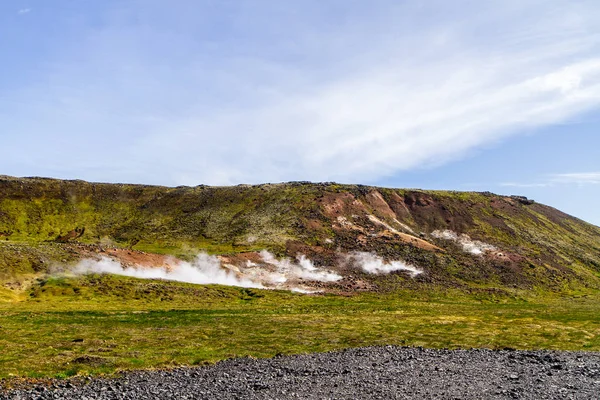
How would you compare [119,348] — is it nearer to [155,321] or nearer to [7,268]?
[155,321]

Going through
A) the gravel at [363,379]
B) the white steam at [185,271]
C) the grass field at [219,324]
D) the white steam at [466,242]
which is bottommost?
the grass field at [219,324]

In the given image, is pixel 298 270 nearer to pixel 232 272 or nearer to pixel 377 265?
pixel 232 272

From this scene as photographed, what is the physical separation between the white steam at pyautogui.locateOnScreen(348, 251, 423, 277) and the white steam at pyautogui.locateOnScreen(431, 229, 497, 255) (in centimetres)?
2665

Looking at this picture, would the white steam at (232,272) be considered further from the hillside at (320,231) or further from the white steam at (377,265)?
the white steam at (377,265)

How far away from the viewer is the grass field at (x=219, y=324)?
32406mm

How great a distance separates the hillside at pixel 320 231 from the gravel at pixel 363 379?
197ft

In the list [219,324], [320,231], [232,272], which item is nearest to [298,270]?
[232,272]

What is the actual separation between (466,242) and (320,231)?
41.8 meters

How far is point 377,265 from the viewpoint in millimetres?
105625

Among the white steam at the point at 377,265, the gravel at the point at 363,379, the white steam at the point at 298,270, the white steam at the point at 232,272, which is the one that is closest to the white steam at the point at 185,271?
the white steam at the point at 232,272

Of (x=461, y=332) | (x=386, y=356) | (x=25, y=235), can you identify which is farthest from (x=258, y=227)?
(x=386, y=356)

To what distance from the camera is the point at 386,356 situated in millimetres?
32844

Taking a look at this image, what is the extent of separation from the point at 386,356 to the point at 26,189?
15273 centimetres

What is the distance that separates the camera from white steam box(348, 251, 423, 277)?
103 metres
